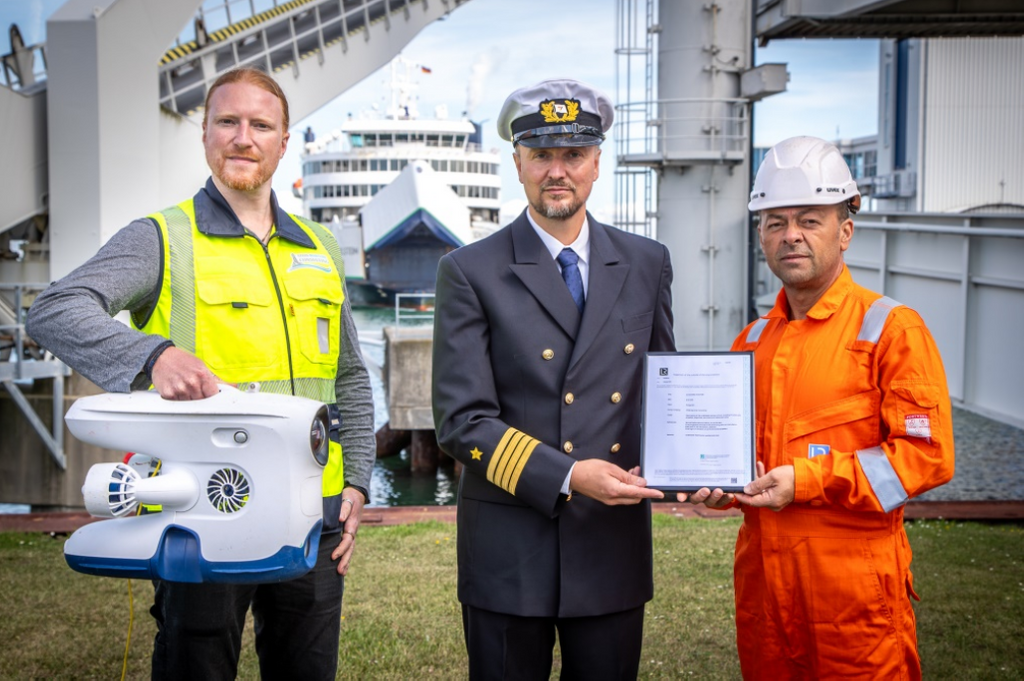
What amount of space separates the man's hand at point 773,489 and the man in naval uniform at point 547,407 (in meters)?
0.28

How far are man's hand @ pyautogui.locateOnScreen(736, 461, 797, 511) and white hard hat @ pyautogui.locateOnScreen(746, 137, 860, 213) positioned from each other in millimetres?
683

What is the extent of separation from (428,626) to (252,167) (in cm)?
304

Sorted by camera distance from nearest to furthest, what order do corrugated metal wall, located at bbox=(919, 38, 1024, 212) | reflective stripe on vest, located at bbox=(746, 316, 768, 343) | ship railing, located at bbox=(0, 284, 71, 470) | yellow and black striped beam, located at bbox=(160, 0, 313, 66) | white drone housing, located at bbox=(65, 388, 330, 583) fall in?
white drone housing, located at bbox=(65, 388, 330, 583) → reflective stripe on vest, located at bbox=(746, 316, 768, 343) → ship railing, located at bbox=(0, 284, 71, 470) → yellow and black striped beam, located at bbox=(160, 0, 313, 66) → corrugated metal wall, located at bbox=(919, 38, 1024, 212)

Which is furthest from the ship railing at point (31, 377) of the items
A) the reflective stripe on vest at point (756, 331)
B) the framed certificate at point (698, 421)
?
the framed certificate at point (698, 421)

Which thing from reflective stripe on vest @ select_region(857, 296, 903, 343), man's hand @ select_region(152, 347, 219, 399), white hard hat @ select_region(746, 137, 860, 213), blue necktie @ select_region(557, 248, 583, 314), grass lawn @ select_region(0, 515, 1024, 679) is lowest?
grass lawn @ select_region(0, 515, 1024, 679)

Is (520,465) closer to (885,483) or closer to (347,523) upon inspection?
(347,523)

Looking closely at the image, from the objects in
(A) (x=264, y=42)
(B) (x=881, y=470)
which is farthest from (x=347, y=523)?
(A) (x=264, y=42)

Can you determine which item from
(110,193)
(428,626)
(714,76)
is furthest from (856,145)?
(428,626)

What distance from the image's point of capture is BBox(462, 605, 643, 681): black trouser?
8.06ft

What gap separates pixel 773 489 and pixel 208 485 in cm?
132

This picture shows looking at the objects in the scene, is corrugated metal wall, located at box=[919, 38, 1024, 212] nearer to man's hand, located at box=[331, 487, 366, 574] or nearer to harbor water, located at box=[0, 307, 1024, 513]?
harbor water, located at box=[0, 307, 1024, 513]

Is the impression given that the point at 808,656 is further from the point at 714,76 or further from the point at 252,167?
the point at 714,76

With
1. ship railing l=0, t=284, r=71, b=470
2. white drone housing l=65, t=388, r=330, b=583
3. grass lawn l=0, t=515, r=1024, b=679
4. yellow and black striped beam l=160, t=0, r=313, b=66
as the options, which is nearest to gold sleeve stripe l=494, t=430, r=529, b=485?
white drone housing l=65, t=388, r=330, b=583

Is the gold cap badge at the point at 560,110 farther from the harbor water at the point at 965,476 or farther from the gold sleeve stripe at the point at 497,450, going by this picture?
the harbor water at the point at 965,476
